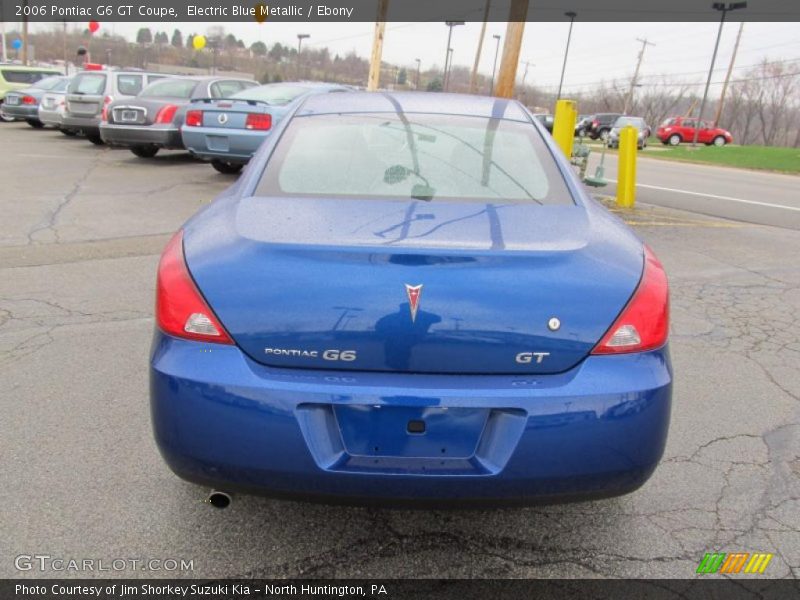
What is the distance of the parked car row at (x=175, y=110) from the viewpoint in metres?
9.98

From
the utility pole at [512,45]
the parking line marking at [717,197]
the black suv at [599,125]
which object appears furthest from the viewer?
the black suv at [599,125]

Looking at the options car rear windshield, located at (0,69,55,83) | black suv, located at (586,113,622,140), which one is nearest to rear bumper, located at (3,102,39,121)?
car rear windshield, located at (0,69,55,83)

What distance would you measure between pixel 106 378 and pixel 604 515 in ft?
8.88

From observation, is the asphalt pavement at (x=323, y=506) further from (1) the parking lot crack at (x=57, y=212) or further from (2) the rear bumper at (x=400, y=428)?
Answer: (1) the parking lot crack at (x=57, y=212)

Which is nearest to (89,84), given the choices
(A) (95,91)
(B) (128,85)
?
(A) (95,91)

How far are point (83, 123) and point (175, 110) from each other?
363 cm

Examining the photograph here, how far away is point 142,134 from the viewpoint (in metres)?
12.1

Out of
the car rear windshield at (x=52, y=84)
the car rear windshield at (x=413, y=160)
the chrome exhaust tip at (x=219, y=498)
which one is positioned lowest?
the chrome exhaust tip at (x=219, y=498)

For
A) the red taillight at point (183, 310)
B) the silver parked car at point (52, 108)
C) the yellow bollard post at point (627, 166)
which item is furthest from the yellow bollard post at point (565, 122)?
the silver parked car at point (52, 108)

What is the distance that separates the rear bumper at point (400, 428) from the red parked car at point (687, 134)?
144 ft

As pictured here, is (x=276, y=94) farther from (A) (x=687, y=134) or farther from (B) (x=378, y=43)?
(A) (x=687, y=134)

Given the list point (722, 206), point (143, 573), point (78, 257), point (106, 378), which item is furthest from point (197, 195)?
point (722, 206)

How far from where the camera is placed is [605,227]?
2.40 m

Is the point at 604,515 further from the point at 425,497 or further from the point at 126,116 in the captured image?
the point at 126,116
